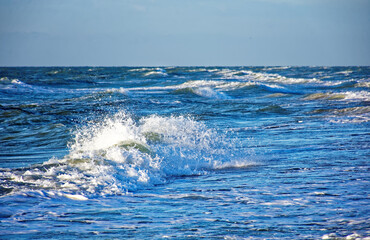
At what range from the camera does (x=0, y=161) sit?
8.15 meters

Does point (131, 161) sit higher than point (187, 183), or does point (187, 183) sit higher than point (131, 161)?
point (131, 161)

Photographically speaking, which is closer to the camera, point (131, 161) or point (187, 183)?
point (187, 183)

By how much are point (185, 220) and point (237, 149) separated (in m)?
4.69

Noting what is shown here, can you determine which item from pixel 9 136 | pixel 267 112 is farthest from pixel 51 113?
pixel 267 112

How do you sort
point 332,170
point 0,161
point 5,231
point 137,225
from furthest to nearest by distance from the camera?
point 0,161, point 332,170, point 137,225, point 5,231

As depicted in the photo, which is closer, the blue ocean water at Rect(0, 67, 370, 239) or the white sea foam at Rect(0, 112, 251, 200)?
the blue ocean water at Rect(0, 67, 370, 239)

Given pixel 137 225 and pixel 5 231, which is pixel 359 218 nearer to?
pixel 137 225

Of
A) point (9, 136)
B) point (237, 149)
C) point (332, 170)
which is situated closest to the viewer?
point (332, 170)

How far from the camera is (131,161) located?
716cm

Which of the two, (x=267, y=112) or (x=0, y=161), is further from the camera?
(x=267, y=112)

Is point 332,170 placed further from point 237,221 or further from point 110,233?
point 110,233

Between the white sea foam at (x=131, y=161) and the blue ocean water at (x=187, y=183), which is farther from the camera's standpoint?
the white sea foam at (x=131, y=161)

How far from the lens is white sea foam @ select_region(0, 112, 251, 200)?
5.79 meters

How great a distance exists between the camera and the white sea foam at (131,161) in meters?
5.79
